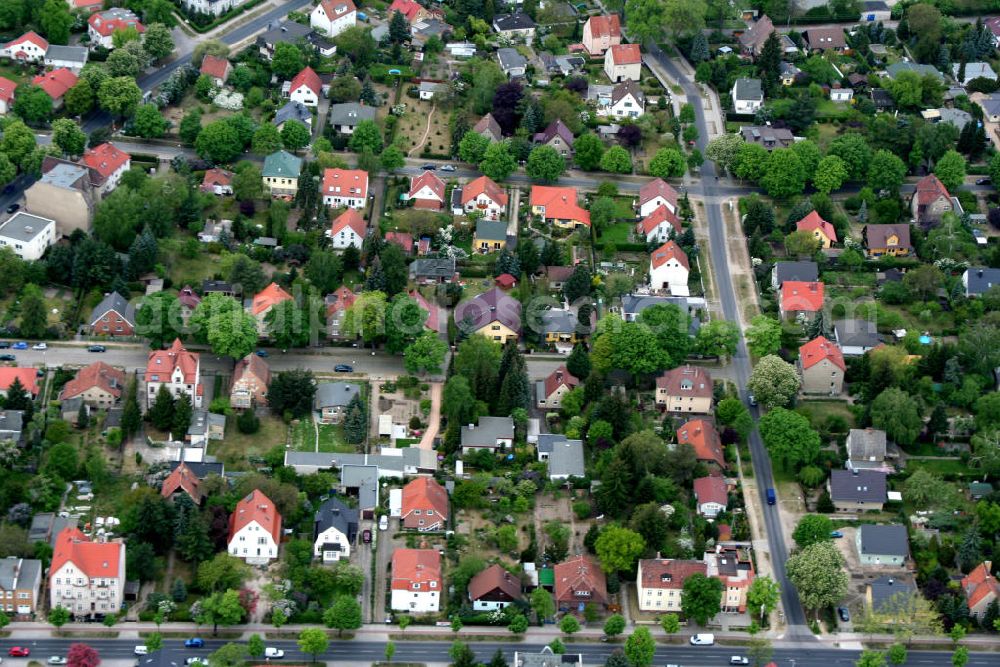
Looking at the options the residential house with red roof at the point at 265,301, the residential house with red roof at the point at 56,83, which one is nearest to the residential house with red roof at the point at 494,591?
the residential house with red roof at the point at 265,301

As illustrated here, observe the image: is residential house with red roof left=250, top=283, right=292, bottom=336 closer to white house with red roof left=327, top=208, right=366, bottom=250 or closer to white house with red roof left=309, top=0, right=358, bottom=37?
white house with red roof left=327, top=208, right=366, bottom=250

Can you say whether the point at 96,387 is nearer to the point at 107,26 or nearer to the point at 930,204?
the point at 107,26

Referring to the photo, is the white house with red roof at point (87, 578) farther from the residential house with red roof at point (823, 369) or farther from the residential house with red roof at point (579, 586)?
the residential house with red roof at point (823, 369)

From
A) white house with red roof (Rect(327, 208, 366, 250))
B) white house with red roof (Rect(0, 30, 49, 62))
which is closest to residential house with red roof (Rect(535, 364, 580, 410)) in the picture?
white house with red roof (Rect(327, 208, 366, 250))

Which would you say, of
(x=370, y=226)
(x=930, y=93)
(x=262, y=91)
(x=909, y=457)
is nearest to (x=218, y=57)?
(x=262, y=91)

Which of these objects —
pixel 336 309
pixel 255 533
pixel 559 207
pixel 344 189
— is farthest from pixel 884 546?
pixel 344 189
